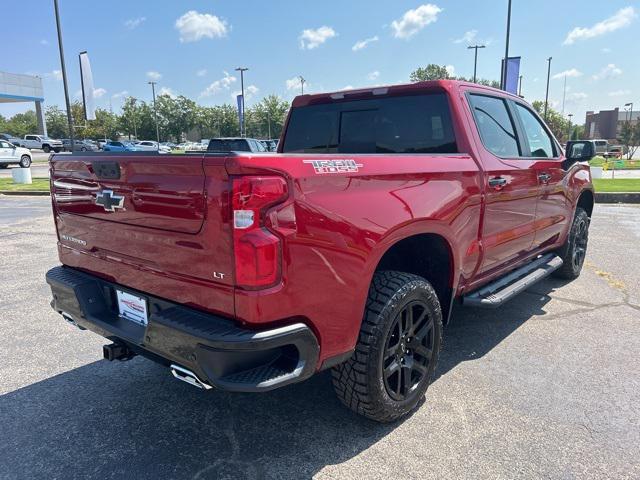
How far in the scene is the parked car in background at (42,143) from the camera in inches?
2020

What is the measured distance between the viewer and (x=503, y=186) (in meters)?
3.58

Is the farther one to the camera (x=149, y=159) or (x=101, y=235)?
(x=101, y=235)

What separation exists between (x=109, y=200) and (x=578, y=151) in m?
4.41

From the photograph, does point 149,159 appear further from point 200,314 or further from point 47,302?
point 47,302

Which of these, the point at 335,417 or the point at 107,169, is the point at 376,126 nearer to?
the point at 107,169

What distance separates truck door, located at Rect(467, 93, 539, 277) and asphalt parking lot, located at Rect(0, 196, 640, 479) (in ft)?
2.62

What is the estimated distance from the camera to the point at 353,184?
7.54 feet

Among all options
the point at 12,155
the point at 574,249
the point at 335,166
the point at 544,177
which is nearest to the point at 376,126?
the point at 335,166

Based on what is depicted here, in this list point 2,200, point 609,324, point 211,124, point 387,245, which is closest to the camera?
point 387,245

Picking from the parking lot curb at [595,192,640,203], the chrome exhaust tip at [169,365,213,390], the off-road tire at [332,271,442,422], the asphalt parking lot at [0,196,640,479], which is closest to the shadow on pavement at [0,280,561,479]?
the asphalt parking lot at [0,196,640,479]

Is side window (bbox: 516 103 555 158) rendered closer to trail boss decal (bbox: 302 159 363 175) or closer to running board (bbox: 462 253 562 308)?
running board (bbox: 462 253 562 308)

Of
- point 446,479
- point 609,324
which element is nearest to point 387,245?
point 446,479

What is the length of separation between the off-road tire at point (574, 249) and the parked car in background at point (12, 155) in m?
31.1

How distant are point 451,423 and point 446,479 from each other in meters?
0.52
